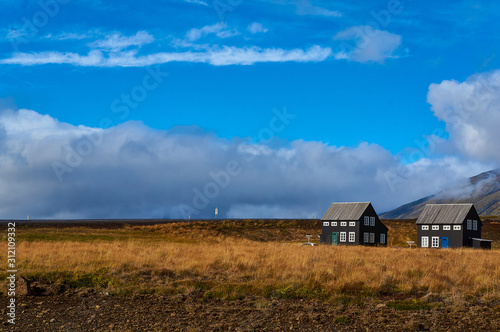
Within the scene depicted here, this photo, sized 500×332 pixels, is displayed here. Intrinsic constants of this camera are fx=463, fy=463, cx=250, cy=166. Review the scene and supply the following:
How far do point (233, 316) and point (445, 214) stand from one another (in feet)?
189

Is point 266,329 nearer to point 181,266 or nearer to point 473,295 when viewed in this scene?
point 473,295

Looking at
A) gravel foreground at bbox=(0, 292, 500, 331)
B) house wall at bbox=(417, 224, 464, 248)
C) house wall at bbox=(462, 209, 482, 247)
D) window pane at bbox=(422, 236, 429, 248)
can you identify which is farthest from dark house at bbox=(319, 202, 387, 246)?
gravel foreground at bbox=(0, 292, 500, 331)

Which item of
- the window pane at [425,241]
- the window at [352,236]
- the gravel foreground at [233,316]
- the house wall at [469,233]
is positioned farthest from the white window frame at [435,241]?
the gravel foreground at [233,316]

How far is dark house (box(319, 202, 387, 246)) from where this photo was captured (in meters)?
63.8

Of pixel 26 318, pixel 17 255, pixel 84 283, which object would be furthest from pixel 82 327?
pixel 17 255

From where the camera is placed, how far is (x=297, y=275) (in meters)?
19.2

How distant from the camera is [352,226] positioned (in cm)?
6431

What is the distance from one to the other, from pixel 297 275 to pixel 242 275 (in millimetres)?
2380

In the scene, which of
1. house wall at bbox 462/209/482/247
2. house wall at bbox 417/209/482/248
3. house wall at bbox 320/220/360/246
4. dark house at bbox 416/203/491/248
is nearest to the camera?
house wall at bbox 417/209/482/248

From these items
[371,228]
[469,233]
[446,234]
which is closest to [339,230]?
[371,228]

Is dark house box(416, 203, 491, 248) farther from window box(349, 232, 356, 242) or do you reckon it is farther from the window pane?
window box(349, 232, 356, 242)

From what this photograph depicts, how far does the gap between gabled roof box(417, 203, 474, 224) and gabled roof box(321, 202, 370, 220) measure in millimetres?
8387

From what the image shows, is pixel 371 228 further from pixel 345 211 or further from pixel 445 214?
pixel 445 214

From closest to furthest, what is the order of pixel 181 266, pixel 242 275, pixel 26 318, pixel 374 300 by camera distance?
pixel 26 318 → pixel 374 300 → pixel 242 275 → pixel 181 266
